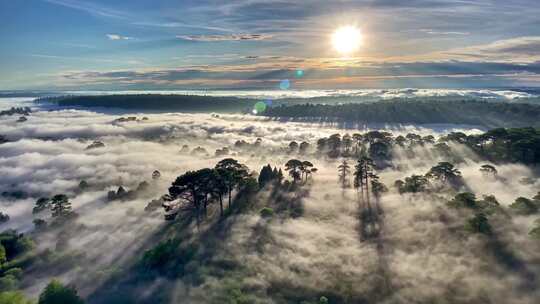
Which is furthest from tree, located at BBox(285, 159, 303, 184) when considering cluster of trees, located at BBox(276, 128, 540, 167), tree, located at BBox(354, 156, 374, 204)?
cluster of trees, located at BBox(276, 128, 540, 167)

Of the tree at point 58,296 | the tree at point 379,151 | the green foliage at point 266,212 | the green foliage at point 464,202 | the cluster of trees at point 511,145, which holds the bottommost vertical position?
the tree at point 58,296

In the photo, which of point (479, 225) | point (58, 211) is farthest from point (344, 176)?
point (58, 211)

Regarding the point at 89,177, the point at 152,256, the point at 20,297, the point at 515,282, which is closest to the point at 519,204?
the point at 515,282

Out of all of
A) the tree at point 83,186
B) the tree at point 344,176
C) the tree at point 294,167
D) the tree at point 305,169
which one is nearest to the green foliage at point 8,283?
the tree at point 83,186

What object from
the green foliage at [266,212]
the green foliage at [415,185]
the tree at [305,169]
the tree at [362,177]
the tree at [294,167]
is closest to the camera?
the green foliage at [266,212]

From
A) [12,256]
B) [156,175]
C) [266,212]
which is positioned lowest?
[12,256]

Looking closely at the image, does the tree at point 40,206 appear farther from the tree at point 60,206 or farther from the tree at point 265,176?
the tree at point 265,176

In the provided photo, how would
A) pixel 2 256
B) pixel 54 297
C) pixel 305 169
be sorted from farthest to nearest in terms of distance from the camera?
1. pixel 305 169
2. pixel 2 256
3. pixel 54 297

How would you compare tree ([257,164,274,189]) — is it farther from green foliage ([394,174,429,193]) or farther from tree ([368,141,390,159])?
tree ([368,141,390,159])

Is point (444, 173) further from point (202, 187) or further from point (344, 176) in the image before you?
point (202, 187)
